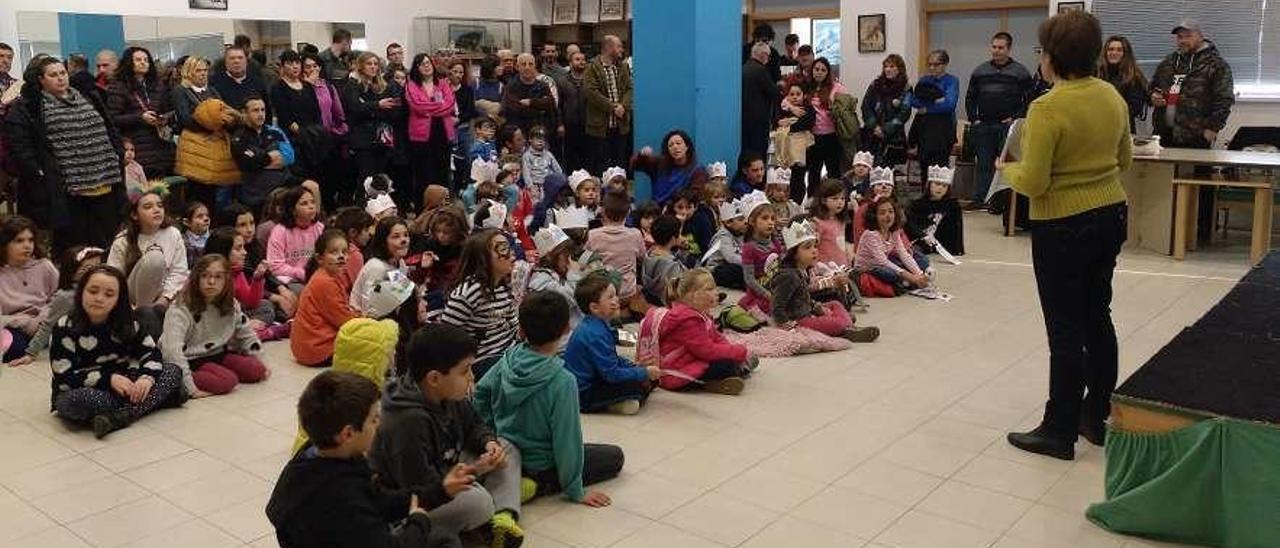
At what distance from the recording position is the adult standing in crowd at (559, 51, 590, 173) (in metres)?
10.3

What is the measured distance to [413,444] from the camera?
312cm

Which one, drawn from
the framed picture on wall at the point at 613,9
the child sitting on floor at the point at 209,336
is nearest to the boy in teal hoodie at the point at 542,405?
the child sitting on floor at the point at 209,336

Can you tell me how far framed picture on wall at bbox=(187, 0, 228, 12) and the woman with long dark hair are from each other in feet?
22.0

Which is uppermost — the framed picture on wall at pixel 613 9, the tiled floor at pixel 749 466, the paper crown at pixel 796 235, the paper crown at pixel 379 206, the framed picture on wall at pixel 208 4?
the framed picture on wall at pixel 613 9

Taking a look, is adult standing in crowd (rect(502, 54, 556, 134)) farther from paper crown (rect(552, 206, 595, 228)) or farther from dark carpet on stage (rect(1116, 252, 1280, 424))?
dark carpet on stage (rect(1116, 252, 1280, 424))

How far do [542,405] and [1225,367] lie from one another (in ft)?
7.15

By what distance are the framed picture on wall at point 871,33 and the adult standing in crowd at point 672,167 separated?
5007 mm

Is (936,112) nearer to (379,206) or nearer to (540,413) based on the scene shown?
(379,206)

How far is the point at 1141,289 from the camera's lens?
7.00m

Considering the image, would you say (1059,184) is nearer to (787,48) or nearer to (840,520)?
(840,520)

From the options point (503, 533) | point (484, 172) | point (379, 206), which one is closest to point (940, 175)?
point (484, 172)

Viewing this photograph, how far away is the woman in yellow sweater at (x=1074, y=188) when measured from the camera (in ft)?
12.0

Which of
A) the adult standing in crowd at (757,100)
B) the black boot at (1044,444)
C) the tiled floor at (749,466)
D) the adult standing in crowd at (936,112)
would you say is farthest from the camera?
the adult standing in crowd at (936,112)

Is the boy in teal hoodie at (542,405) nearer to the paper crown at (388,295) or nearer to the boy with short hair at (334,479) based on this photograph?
the boy with short hair at (334,479)
